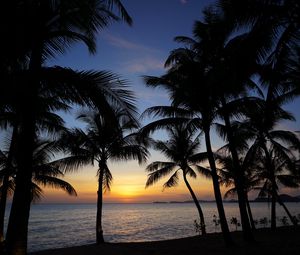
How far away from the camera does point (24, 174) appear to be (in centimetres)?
621

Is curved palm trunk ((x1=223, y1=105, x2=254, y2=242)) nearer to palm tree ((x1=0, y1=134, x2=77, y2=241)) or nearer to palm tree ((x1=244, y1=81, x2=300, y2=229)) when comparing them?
palm tree ((x1=244, y1=81, x2=300, y2=229))

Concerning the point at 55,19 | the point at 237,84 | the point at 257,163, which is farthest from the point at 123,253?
the point at 257,163

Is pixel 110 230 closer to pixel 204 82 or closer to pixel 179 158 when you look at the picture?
pixel 179 158

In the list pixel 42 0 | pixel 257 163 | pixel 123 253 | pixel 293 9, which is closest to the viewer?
pixel 42 0

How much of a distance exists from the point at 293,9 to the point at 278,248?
923 cm

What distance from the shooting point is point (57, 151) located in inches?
602

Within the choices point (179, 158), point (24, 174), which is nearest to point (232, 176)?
point (179, 158)

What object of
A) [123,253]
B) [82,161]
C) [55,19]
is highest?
[55,19]

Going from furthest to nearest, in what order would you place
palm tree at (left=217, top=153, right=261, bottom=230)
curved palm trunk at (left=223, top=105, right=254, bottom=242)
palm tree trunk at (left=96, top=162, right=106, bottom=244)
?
palm tree at (left=217, top=153, right=261, bottom=230) → palm tree trunk at (left=96, top=162, right=106, bottom=244) → curved palm trunk at (left=223, top=105, right=254, bottom=242)

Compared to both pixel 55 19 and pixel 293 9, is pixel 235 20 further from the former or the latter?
pixel 55 19

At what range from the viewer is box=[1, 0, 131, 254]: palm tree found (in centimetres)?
Result: 609

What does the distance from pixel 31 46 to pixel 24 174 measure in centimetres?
296

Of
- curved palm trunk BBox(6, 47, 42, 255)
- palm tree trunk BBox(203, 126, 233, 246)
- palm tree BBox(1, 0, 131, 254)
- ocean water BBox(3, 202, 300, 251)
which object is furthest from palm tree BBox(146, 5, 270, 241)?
ocean water BBox(3, 202, 300, 251)

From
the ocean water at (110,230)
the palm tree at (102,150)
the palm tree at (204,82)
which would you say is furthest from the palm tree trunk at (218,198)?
the ocean water at (110,230)
